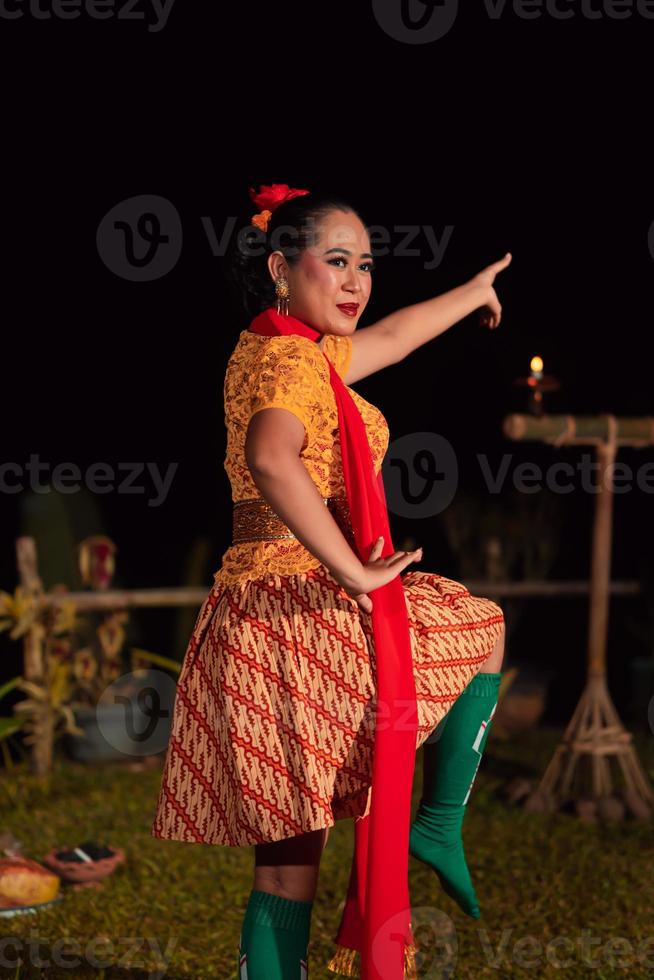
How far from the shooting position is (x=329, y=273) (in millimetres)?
2260

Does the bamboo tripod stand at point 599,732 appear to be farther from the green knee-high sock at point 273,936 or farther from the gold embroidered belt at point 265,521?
the green knee-high sock at point 273,936

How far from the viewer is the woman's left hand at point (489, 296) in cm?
263

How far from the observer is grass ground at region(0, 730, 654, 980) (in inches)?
129

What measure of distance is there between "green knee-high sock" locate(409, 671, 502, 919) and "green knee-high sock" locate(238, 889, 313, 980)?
283mm

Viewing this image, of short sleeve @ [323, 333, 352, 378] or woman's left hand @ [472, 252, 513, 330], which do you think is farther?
woman's left hand @ [472, 252, 513, 330]

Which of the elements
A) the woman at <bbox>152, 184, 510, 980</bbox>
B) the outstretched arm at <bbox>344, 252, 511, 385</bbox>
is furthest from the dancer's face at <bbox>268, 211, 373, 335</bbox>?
the outstretched arm at <bbox>344, 252, 511, 385</bbox>

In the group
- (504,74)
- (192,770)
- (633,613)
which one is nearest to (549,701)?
(633,613)

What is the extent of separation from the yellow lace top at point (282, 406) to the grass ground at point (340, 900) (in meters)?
1.42

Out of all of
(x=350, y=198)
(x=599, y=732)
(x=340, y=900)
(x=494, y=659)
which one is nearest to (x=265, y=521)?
(x=494, y=659)

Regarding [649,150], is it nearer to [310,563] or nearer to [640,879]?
[640,879]

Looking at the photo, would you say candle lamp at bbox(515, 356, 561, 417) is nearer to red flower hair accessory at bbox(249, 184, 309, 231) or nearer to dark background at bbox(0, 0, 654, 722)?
dark background at bbox(0, 0, 654, 722)

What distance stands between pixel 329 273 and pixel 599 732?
309cm

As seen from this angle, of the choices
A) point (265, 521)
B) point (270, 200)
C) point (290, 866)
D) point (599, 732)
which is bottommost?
point (599, 732)

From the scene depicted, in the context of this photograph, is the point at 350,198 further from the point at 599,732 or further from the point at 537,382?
the point at 599,732
